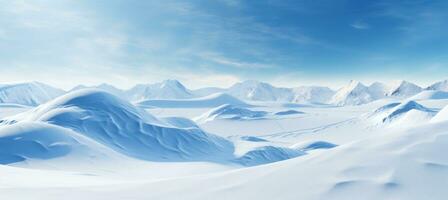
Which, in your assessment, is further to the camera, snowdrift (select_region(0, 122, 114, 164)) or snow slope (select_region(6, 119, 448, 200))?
snowdrift (select_region(0, 122, 114, 164))

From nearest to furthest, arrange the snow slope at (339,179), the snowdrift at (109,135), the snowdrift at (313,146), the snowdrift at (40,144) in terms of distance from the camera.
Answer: the snow slope at (339,179) < the snowdrift at (40,144) < the snowdrift at (109,135) < the snowdrift at (313,146)

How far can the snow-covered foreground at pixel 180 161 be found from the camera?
10.3 m

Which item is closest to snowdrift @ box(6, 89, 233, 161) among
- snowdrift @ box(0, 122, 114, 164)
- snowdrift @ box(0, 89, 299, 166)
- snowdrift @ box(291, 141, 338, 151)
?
snowdrift @ box(0, 89, 299, 166)

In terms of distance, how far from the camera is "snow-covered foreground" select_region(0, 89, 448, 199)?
10.3 metres

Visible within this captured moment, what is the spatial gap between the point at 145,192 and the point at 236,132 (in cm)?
18196

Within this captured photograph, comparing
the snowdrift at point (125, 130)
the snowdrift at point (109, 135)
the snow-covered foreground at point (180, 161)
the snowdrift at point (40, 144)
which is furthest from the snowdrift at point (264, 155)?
the snowdrift at point (40, 144)

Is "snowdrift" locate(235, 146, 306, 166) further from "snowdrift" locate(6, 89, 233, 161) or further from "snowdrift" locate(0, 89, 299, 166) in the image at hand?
"snowdrift" locate(6, 89, 233, 161)

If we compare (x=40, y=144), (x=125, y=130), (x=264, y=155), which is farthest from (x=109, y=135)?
(x=264, y=155)

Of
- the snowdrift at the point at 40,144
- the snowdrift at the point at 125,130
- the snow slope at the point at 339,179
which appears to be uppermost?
the snowdrift at the point at 125,130

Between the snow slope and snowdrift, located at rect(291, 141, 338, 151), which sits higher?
snowdrift, located at rect(291, 141, 338, 151)

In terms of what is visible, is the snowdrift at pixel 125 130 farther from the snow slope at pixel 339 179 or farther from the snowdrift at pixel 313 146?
the snow slope at pixel 339 179

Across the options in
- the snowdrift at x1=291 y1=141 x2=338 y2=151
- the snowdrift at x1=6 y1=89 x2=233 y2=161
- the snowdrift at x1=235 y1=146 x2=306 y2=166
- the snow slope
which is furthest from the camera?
the snowdrift at x1=291 y1=141 x2=338 y2=151

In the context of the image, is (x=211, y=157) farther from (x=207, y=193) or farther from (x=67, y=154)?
(x=207, y=193)

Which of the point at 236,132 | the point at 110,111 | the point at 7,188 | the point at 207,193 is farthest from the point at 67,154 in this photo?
the point at 236,132
